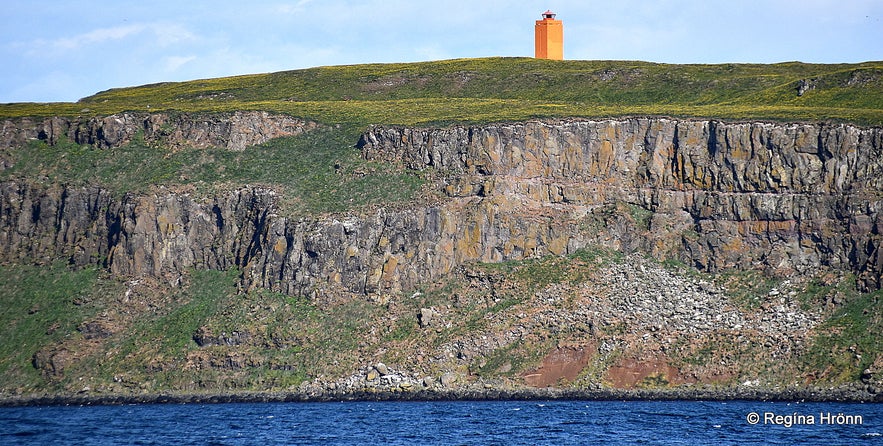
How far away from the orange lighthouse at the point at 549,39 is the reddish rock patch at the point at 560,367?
199ft

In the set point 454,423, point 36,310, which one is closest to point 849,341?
point 454,423

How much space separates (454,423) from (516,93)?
61.4 metres

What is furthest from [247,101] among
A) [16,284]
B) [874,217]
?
[874,217]

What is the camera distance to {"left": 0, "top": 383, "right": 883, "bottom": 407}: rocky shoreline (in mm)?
94250

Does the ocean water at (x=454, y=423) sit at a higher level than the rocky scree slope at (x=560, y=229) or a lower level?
lower

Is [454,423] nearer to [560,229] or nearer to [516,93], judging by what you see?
[560,229]

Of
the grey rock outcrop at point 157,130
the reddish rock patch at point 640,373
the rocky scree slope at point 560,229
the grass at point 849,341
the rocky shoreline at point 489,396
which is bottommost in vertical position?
the rocky shoreline at point 489,396

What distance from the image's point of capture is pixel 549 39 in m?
155

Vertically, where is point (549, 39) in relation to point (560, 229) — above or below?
above

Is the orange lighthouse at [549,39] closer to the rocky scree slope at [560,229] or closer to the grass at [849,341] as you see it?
the rocky scree slope at [560,229]

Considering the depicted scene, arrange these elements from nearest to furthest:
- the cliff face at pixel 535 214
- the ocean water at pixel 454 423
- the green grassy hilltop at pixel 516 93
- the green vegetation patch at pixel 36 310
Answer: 1. the ocean water at pixel 454 423
2. the green vegetation patch at pixel 36 310
3. the cliff face at pixel 535 214
4. the green grassy hilltop at pixel 516 93

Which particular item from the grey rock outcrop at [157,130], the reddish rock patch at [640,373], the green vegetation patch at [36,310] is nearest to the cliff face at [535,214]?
the green vegetation patch at [36,310]

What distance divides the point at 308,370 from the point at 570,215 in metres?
23.5

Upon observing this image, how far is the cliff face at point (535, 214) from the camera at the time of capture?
352 feet
